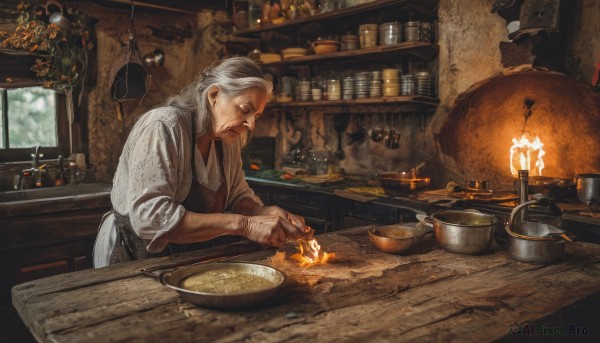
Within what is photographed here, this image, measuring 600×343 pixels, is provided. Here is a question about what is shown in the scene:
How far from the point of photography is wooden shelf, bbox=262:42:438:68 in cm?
452

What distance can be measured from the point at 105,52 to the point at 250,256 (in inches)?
162

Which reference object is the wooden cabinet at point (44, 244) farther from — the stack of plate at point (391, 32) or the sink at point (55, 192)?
the stack of plate at point (391, 32)

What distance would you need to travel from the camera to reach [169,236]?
2.16 meters

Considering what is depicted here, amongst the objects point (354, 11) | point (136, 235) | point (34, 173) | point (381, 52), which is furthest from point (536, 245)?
point (34, 173)

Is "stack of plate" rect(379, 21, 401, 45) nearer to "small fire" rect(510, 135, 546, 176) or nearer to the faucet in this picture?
"small fire" rect(510, 135, 546, 176)

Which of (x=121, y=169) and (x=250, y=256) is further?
(x=121, y=169)

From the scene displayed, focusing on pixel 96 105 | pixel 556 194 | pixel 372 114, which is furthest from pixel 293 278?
pixel 96 105

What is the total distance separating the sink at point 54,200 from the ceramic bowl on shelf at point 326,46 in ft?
8.53

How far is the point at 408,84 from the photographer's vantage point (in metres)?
4.58

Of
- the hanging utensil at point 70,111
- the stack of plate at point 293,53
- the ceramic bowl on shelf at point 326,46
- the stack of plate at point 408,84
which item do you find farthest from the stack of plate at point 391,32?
the hanging utensil at point 70,111

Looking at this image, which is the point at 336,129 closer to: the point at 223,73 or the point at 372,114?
the point at 372,114

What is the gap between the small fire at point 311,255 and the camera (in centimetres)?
217

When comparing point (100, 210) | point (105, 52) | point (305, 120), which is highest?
point (105, 52)

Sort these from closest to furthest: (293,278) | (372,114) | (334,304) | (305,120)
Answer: (334,304)
(293,278)
(372,114)
(305,120)
